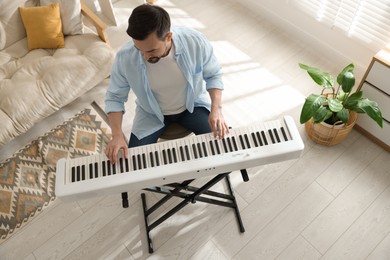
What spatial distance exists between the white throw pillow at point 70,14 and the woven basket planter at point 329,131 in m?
1.97

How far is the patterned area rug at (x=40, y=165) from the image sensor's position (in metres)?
2.34

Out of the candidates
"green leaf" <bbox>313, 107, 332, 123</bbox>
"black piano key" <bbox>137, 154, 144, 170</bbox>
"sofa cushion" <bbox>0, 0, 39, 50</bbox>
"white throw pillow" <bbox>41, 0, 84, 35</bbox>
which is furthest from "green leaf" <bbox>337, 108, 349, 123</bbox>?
"sofa cushion" <bbox>0, 0, 39, 50</bbox>

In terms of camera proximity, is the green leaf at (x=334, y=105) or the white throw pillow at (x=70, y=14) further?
the white throw pillow at (x=70, y=14)

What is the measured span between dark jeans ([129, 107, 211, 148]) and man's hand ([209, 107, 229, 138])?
0.19m

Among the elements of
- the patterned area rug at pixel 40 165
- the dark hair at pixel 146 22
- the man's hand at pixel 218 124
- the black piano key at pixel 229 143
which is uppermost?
the dark hair at pixel 146 22

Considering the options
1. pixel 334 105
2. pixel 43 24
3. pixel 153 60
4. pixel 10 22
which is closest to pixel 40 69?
pixel 43 24

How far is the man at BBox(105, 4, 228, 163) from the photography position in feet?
5.24

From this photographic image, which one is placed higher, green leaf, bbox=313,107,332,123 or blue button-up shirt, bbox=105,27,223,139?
blue button-up shirt, bbox=105,27,223,139

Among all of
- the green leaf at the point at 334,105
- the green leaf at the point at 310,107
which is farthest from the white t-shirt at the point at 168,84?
the green leaf at the point at 334,105

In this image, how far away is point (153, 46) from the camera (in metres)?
1.43

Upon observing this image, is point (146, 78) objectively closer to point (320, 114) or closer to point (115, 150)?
point (115, 150)

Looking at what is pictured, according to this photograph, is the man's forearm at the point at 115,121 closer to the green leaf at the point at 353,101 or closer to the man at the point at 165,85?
the man at the point at 165,85

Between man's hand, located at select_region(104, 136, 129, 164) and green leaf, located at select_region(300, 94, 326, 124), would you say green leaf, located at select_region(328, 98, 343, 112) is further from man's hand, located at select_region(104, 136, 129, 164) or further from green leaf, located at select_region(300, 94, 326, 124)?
man's hand, located at select_region(104, 136, 129, 164)

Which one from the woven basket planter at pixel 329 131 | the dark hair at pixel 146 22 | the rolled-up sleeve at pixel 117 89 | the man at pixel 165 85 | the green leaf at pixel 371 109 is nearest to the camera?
the dark hair at pixel 146 22
